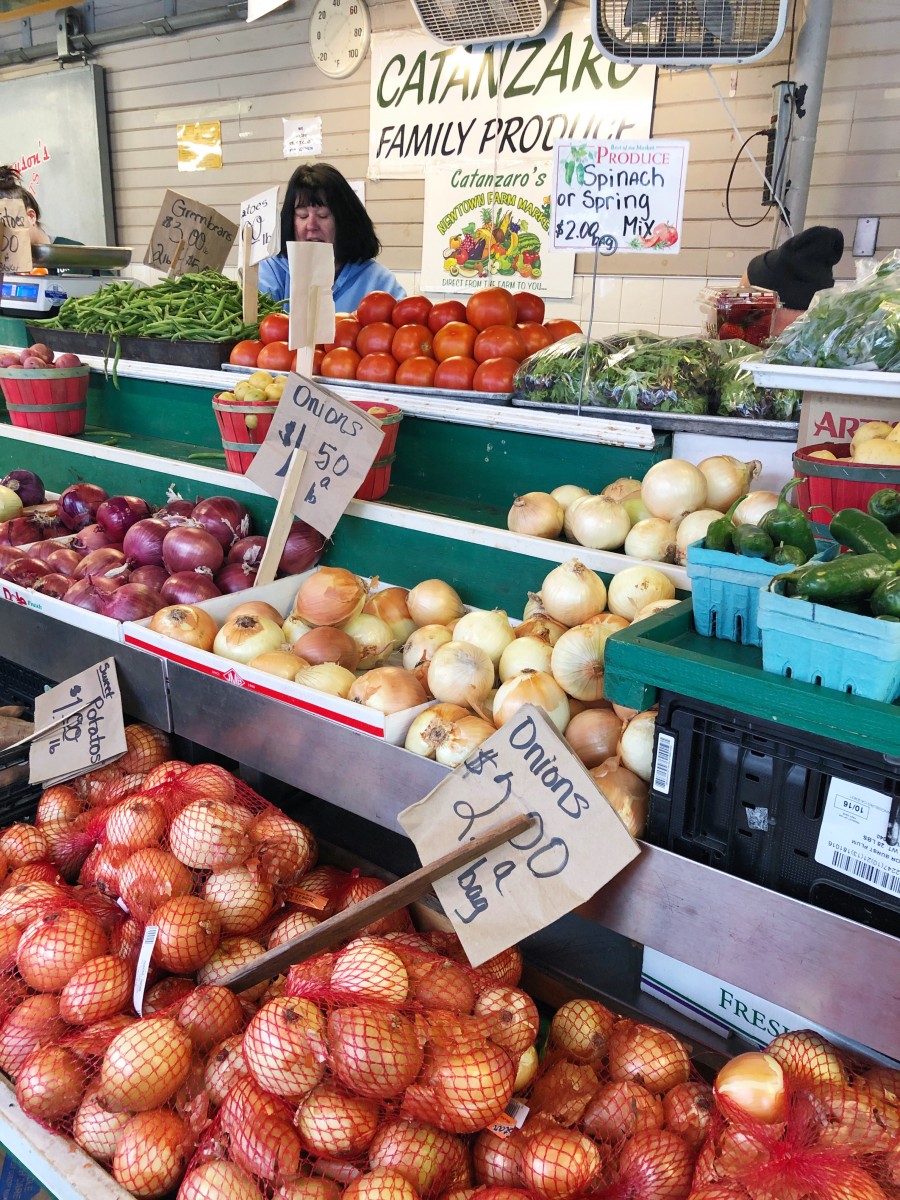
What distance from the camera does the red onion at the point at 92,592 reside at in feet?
8.38

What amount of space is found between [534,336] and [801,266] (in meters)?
1.45

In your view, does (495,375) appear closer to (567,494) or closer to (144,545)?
(567,494)

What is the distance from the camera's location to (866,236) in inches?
204

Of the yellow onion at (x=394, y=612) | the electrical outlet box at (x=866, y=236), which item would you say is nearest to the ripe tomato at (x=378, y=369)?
the yellow onion at (x=394, y=612)

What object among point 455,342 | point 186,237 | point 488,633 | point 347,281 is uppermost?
point 186,237

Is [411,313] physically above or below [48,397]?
above

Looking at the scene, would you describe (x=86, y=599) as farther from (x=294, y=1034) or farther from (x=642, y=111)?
(x=642, y=111)

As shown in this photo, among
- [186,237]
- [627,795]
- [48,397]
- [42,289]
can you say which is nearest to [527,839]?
[627,795]

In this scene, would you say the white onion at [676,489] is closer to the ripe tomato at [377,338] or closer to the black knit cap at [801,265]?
the ripe tomato at [377,338]

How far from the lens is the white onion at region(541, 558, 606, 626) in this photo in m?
2.04

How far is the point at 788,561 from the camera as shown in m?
1.40

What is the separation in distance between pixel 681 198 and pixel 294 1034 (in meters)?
2.17

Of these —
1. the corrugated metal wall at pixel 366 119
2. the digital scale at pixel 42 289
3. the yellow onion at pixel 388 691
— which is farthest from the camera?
the corrugated metal wall at pixel 366 119

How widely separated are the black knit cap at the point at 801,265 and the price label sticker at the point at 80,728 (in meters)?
3.14
